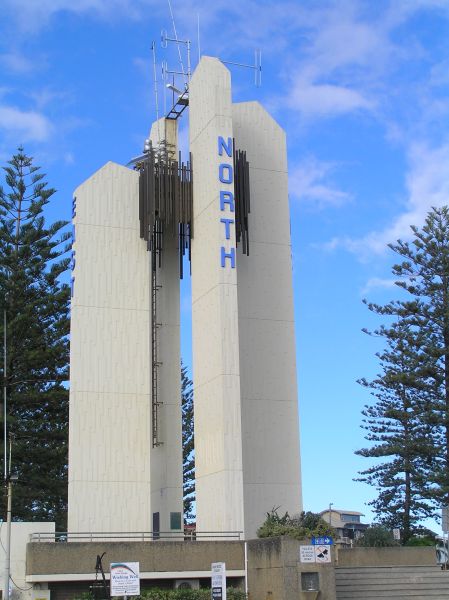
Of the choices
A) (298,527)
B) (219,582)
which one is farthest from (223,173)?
(219,582)

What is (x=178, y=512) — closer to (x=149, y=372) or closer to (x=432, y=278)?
(x=149, y=372)

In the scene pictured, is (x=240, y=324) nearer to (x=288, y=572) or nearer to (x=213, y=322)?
(x=213, y=322)

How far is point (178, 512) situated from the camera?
25.9m

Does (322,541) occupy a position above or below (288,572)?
above

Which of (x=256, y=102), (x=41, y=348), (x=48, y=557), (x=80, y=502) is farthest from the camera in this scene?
(x=41, y=348)

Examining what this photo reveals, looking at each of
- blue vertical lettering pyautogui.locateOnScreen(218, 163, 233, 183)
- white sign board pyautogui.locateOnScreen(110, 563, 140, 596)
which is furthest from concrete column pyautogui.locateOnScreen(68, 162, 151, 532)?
white sign board pyautogui.locateOnScreen(110, 563, 140, 596)

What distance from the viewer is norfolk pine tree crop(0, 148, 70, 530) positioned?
34219mm

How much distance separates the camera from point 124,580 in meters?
17.6

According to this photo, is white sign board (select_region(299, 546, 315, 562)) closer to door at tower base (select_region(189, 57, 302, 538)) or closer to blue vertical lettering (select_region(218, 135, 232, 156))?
door at tower base (select_region(189, 57, 302, 538))

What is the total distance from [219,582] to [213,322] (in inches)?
280

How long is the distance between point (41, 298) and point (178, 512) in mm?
11401

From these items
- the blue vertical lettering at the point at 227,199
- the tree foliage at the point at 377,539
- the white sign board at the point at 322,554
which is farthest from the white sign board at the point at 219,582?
the blue vertical lettering at the point at 227,199

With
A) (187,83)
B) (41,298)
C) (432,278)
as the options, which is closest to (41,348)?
Result: (41,298)

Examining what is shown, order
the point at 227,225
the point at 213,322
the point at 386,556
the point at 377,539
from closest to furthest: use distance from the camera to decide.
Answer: the point at 386,556, the point at 213,322, the point at 227,225, the point at 377,539
